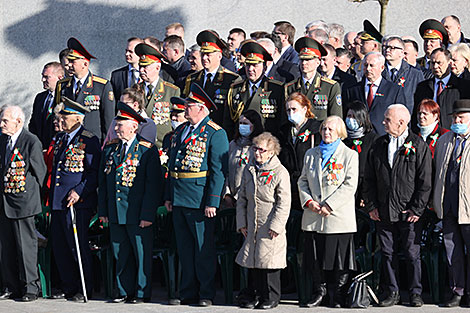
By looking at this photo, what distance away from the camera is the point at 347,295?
29.8 feet

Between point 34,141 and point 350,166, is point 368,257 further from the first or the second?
point 34,141

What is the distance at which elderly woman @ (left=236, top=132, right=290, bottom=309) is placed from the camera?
9.10 metres

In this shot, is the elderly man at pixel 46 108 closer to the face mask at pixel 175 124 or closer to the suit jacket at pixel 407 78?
the face mask at pixel 175 124

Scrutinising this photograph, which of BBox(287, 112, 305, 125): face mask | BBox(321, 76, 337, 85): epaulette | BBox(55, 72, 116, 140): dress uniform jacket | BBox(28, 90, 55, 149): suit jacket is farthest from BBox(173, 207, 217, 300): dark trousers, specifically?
BBox(28, 90, 55, 149): suit jacket

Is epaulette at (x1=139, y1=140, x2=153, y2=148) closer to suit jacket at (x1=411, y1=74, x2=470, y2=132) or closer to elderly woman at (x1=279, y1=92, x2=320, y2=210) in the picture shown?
elderly woman at (x1=279, y1=92, x2=320, y2=210)

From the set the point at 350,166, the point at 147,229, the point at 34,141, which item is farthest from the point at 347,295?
the point at 34,141

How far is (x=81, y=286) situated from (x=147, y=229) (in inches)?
33.4

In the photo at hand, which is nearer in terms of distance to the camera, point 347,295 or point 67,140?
point 347,295

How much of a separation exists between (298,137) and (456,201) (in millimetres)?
1575

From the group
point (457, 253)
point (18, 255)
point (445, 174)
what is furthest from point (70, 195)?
point (457, 253)

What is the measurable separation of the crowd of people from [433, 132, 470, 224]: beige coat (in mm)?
12

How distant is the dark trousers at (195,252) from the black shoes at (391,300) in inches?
59.9

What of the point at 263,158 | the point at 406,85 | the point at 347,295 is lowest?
the point at 347,295

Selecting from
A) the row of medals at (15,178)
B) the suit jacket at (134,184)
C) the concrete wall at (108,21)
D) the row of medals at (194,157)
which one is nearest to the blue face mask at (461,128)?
the row of medals at (194,157)
